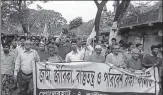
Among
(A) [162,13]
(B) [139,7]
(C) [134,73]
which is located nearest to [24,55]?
(C) [134,73]

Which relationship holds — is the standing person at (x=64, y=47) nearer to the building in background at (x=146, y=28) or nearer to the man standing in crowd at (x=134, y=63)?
the man standing in crowd at (x=134, y=63)

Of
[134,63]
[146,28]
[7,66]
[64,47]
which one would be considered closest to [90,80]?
[134,63]

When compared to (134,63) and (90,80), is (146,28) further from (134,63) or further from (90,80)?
(90,80)

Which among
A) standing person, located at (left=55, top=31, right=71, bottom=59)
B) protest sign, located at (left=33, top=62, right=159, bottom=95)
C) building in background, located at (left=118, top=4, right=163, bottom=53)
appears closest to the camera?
protest sign, located at (left=33, top=62, right=159, bottom=95)

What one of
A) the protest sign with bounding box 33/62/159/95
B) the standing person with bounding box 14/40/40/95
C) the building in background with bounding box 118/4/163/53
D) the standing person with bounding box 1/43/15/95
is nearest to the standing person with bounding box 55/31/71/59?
the standing person with bounding box 1/43/15/95

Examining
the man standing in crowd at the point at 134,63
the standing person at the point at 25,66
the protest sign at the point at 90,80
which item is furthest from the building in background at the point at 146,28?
the standing person at the point at 25,66

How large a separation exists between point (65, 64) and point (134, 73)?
1619 millimetres

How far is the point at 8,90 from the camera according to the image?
7723mm

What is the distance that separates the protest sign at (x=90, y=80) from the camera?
6.32 meters

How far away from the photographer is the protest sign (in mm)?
6324

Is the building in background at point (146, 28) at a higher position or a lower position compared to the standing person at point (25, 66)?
higher

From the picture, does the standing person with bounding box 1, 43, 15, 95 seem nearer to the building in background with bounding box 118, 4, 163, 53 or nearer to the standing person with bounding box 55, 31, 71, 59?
the standing person with bounding box 55, 31, 71, 59

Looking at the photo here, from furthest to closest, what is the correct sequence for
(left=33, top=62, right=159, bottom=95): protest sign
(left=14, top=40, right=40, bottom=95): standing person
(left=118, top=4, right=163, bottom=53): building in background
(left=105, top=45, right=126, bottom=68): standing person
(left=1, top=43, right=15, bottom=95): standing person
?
1. (left=118, top=4, right=163, bottom=53): building in background
2. (left=1, top=43, right=15, bottom=95): standing person
3. (left=105, top=45, right=126, bottom=68): standing person
4. (left=14, top=40, right=40, bottom=95): standing person
5. (left=33, top=62, right=159, bottom=95): protest sign

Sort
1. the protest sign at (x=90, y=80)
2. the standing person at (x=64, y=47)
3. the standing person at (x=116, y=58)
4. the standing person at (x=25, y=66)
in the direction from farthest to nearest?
the standing person at (x=64, y=47) → the standing person at (x=116, y=58) → the standing person at (x=25, y=66) → the protest sign at (x=90, y=80)
